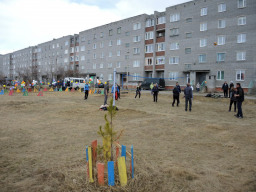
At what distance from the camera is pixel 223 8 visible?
32.6 metres

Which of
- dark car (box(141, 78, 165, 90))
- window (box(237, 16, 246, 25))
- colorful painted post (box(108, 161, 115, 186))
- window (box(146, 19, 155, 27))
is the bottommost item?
colorful painted post (box(108, 161, 115, 186))

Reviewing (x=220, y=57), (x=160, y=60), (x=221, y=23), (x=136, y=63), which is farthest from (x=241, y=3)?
(x=136, y=63)

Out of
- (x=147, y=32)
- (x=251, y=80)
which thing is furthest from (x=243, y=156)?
(x=147, y=32)

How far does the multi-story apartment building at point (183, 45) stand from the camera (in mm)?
31062

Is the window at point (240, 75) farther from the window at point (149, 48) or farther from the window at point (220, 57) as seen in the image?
the window at point (149, 48)

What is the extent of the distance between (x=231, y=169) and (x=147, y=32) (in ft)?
132

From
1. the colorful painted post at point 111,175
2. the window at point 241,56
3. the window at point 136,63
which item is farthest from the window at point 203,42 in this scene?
the colorful painted post at point 111,175

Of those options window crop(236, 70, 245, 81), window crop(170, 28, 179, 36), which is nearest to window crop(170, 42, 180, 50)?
window crop(170, 28, 179, 36)

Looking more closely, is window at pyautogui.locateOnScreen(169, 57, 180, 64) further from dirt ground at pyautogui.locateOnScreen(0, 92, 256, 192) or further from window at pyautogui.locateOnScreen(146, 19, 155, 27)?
dirt ground at pyautogui.locateOnScreen(0, 92, 256, 192)

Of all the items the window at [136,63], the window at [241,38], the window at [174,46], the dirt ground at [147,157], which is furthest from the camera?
the window at [136,63]

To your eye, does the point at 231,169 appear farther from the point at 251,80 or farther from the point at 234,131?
the point at 251,80

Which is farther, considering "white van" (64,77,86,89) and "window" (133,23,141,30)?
"window" (133,23,141,30)

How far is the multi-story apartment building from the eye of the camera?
31062 mm

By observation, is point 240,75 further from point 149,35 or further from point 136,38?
point 136,38
